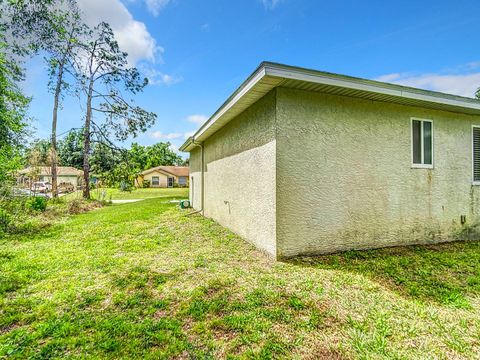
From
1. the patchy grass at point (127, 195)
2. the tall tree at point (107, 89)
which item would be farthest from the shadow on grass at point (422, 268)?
the tall tree at point (107, 89)

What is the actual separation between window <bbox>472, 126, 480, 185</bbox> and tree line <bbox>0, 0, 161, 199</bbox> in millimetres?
19413

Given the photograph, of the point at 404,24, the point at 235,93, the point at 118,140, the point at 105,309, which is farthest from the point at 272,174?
the point at 118,140

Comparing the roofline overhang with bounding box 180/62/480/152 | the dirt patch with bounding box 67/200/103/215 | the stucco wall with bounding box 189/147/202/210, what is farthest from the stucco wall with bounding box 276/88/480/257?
the dirt patch with bounding box 67/200/103/215

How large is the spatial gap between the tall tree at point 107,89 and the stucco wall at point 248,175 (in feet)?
42.8

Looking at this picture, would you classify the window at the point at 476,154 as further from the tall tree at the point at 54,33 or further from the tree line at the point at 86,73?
the tall tree at the point at 54,33

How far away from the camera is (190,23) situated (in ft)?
29.8

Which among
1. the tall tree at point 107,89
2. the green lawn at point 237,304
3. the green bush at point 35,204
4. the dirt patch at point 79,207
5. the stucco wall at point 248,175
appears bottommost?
the green lawn at point 237,304

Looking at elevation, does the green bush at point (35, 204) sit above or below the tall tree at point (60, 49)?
below

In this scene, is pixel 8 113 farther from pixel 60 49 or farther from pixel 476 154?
A: pixel 476 154

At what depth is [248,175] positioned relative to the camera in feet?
19.4

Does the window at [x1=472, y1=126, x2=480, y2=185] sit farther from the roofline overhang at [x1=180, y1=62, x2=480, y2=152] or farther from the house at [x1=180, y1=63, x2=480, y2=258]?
the roofline overhang at [x1=180, y1=62, x2=480, y2=152]

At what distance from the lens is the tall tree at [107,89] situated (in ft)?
58.3

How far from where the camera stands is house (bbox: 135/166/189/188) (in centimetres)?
4022

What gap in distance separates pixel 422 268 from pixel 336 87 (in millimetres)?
3685
